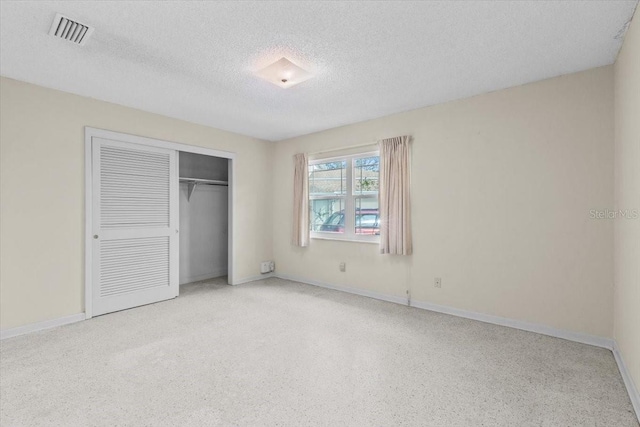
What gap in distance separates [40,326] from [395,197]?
4022 millimetres

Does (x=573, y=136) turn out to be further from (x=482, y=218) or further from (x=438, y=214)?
(x=438, y=214)

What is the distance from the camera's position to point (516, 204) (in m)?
3.12

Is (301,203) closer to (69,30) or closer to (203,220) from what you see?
(203,220)

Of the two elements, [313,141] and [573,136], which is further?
[313,141]

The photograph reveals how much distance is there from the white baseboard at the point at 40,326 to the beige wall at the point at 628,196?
4.72m

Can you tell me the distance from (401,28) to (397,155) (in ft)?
6.33

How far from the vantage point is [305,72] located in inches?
108

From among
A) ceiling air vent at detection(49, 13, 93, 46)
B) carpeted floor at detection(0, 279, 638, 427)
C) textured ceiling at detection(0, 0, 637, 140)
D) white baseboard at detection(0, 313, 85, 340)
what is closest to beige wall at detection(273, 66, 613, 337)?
textured ceiling at detection(0, 0, 637, 140)

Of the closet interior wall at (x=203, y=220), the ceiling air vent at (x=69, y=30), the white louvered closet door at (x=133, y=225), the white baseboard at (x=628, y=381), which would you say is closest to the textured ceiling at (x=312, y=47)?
the ceiling air vent at (x=69, y=30)

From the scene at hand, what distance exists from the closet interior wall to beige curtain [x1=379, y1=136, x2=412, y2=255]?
9.87 ft

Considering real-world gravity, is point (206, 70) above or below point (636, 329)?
above

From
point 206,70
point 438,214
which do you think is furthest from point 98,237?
point 438,214

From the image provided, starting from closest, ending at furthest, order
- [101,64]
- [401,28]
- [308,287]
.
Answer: [401,28] → [101,64] → [308,287]

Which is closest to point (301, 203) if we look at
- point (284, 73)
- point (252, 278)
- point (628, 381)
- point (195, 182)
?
point (252, 278)
